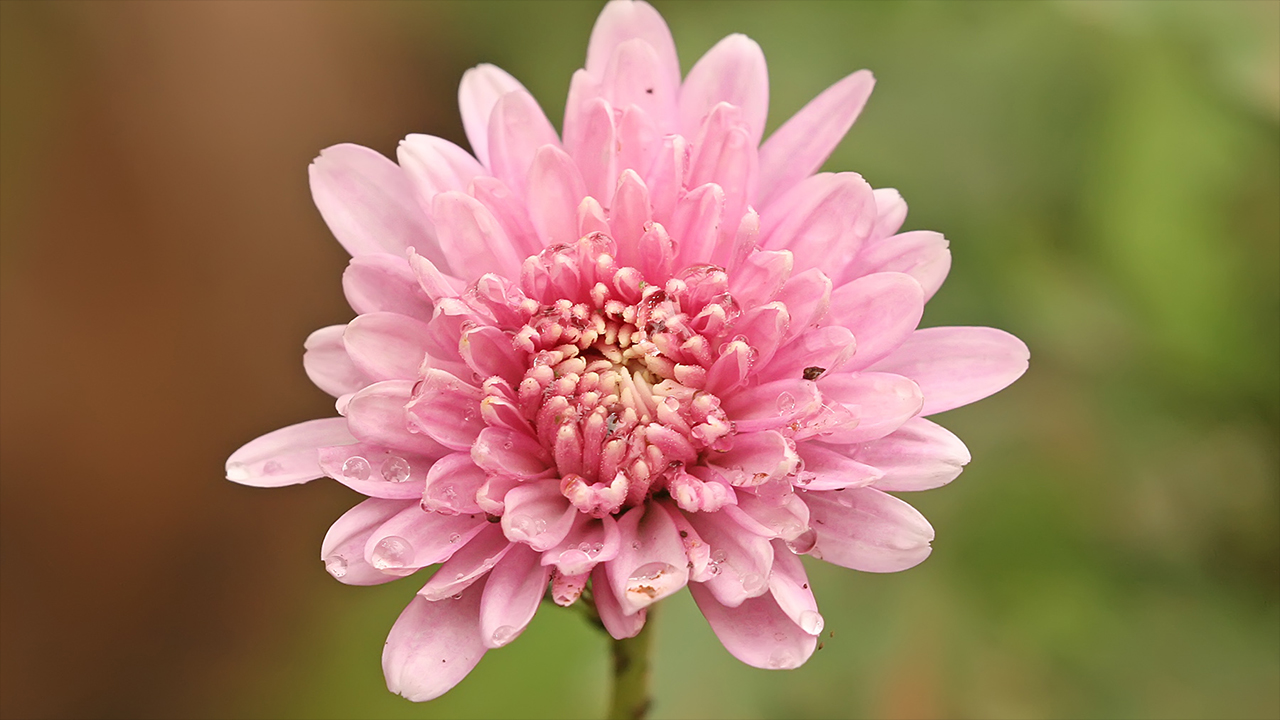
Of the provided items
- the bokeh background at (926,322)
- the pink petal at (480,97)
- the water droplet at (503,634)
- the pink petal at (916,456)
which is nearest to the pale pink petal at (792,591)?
the pink petal at (916,456)

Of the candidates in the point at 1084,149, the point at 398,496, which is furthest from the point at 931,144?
the point at 398,496

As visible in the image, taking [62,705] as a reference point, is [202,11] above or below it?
above

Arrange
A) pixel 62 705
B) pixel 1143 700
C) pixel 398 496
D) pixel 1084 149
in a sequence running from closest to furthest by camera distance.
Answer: pixel 398 496, pixel 1143 700, pixel 1084 149, pixel 62 705

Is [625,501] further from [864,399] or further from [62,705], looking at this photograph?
[62,705]

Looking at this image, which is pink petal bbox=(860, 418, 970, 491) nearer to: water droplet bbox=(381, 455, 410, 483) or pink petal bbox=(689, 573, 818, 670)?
pink petal bbox=(689, 573, 818, 670)

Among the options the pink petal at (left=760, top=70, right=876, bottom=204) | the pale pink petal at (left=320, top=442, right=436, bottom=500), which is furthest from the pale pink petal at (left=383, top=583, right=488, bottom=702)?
the pink petal at (left=760, top=70, right=876, bottom=204)

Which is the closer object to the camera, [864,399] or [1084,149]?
[864,399]

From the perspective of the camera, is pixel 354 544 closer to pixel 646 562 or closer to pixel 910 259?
pixel 646 562
